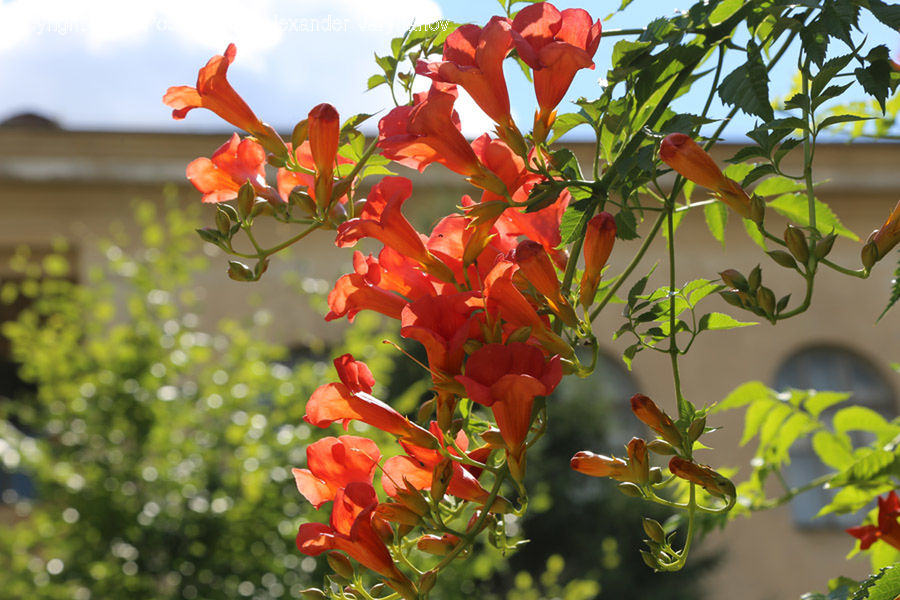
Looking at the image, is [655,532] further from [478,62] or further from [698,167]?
[478,62]

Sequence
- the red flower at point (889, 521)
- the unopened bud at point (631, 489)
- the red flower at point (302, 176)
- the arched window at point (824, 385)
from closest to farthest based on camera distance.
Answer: the unopened bud at point (631, 489) → the red flower at point (302, 176) → the red flower at point (889, 521) → the arched window at point (824, 385)

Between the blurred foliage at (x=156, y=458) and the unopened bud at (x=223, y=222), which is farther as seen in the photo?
the blurred foliage at (x=156, y=458)

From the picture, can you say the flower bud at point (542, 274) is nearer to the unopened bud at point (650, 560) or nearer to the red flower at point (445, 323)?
the red flower at point (445, 323)

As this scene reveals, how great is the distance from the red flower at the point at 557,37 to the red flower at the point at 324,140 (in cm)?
19

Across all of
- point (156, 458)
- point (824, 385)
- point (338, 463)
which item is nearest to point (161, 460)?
point (156, 458)

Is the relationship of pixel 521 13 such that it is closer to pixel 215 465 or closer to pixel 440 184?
pixel 215 465

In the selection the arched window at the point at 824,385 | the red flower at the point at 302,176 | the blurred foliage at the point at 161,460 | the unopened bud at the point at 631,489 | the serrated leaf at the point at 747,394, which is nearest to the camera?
the unopened bud at the point at 631,489

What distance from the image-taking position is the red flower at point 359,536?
28.9 inches

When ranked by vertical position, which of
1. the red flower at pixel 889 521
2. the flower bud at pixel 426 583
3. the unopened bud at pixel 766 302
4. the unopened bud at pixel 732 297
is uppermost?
the unopened bud at pixel 766 302

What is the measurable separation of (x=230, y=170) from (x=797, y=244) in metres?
0.56

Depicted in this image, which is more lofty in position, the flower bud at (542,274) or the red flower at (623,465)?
the flower bud at (542,274)

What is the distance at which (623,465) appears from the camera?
0.78 meters

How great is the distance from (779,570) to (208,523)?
24.8ft

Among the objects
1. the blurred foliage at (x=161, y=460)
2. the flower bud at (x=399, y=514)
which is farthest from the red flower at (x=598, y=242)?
the blurred foliage at (x=161, y=460)
